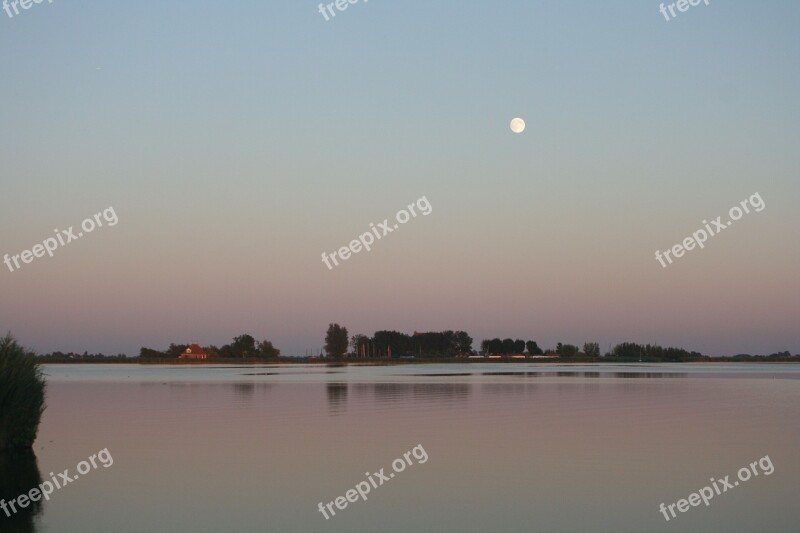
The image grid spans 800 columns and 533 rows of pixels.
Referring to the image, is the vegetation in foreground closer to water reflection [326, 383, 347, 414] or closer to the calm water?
the calm water

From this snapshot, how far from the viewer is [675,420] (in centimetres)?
3303

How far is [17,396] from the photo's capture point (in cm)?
2388

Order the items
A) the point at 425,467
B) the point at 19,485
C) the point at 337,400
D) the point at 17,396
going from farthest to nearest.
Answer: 1. the point at 337,400
2. the point at 17,396
3. the point at 425,467
4. the point at 19,485

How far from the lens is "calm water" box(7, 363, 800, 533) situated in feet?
52.0

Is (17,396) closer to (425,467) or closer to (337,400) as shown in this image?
(425,467)

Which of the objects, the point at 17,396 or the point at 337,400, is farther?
the point at 337,400

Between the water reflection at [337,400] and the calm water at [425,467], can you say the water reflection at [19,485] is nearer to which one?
the calm water at [425,467]

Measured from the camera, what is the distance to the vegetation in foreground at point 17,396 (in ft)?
77.9

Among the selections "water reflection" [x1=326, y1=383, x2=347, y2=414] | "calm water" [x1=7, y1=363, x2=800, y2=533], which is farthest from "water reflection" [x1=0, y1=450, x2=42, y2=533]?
"water reflection" [x1=326, y1=383, x2=347, y2=414]

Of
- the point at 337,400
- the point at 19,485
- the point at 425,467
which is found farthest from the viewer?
the point at 337,400

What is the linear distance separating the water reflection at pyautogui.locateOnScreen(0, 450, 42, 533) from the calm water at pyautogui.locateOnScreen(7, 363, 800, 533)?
0.18 metres

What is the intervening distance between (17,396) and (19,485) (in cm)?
519

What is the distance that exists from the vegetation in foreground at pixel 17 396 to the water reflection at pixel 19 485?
0.41 metres

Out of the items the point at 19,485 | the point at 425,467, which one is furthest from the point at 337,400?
the point at 19,485
